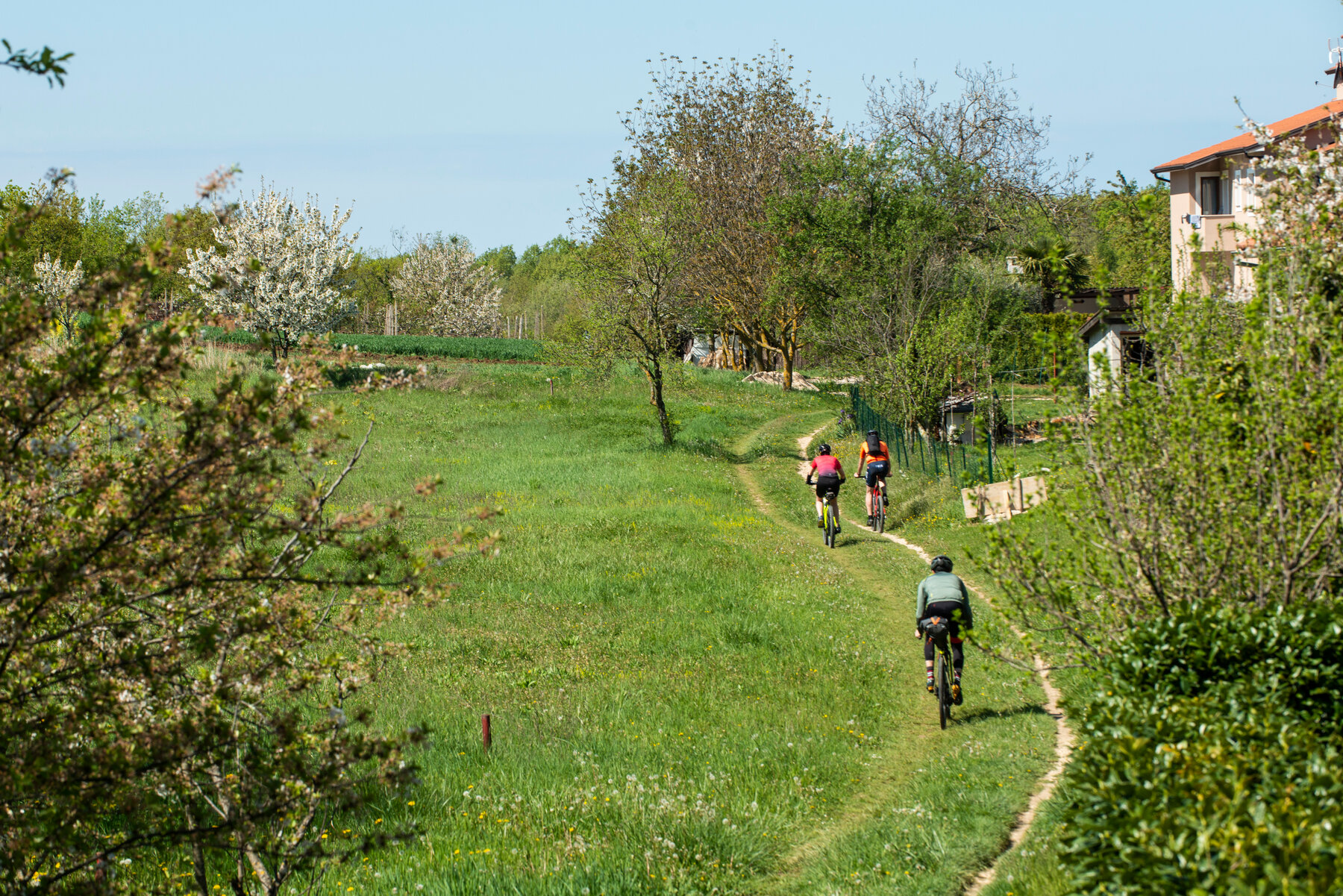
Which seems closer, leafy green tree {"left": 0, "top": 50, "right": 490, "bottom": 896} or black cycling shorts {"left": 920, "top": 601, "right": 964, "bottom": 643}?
leafy green tree {"left": 0, "top": 50, "right": 490, "bottom": 896}

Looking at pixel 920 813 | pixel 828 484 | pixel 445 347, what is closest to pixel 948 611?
pixel 920 813

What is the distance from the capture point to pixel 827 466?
19938 mm

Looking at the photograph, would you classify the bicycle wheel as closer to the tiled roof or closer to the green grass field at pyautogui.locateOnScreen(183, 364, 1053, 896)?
the green grass field at pyautogui.locateOnScreen(183, 364, 1053, 896)

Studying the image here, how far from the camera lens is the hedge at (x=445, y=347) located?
2569 inches

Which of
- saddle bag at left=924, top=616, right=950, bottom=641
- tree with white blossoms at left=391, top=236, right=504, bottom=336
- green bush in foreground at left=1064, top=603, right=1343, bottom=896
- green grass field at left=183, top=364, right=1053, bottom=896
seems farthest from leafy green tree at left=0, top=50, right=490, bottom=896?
tree with white blossoms at left=391, top=236, right=504, bottom=336

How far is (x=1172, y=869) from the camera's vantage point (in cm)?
404

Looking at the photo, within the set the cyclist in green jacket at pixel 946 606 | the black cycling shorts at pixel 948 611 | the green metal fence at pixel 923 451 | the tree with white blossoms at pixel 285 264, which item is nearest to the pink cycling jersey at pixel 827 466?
the green metal fence at pixel 923 451

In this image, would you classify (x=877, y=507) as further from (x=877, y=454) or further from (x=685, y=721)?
(x=685, y=721)

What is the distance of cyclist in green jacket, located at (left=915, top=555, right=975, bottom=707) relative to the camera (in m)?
10.5

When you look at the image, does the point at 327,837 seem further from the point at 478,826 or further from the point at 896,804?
the point at 896,804

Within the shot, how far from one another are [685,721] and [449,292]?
91569 mm

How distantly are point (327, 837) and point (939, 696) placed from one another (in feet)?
19.5

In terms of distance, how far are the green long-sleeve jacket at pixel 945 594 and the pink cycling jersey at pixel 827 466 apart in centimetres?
895

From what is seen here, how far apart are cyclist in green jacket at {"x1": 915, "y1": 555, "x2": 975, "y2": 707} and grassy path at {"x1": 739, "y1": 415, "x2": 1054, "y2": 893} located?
51 cm
